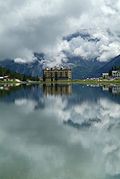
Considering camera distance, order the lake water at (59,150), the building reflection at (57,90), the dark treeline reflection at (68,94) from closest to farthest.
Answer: the lake water at (59,150), the dark treeline reflection at (68,94), the building reflection at (57,90)

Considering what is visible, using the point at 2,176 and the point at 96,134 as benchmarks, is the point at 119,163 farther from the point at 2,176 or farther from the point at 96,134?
the point at 96,134

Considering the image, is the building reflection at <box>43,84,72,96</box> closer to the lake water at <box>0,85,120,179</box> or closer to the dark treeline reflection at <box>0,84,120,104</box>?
the dark treeline reflection at <box>0,84,120,104</box>

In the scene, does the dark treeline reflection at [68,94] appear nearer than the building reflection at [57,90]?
Yes

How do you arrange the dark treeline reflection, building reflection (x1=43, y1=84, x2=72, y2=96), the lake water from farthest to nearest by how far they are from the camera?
building reflection (x1=43, y1=84, x2=72, y2=96), the dark treeline reflection, the lake water

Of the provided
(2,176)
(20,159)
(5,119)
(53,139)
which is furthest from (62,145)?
(5,119)

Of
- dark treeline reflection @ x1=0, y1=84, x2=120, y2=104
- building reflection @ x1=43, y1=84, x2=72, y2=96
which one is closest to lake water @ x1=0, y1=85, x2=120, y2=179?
dark treeline reflection @ x1=0, y1=84, x2=120, y2=104

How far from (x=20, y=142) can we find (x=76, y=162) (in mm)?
7029

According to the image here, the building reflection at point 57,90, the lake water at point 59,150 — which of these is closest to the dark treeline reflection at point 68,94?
the building reflection at point 57,90

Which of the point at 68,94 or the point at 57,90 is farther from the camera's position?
the point at 57,90

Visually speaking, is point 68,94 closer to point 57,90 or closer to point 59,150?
point 57,90

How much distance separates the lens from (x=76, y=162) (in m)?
19.7

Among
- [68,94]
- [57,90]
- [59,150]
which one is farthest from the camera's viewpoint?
[57,90]

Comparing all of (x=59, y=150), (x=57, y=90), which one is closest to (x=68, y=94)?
(x=57, y=90)

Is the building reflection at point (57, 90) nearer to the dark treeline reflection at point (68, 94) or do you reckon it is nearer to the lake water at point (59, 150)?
the dark treeline reflection at point (68, 94)
